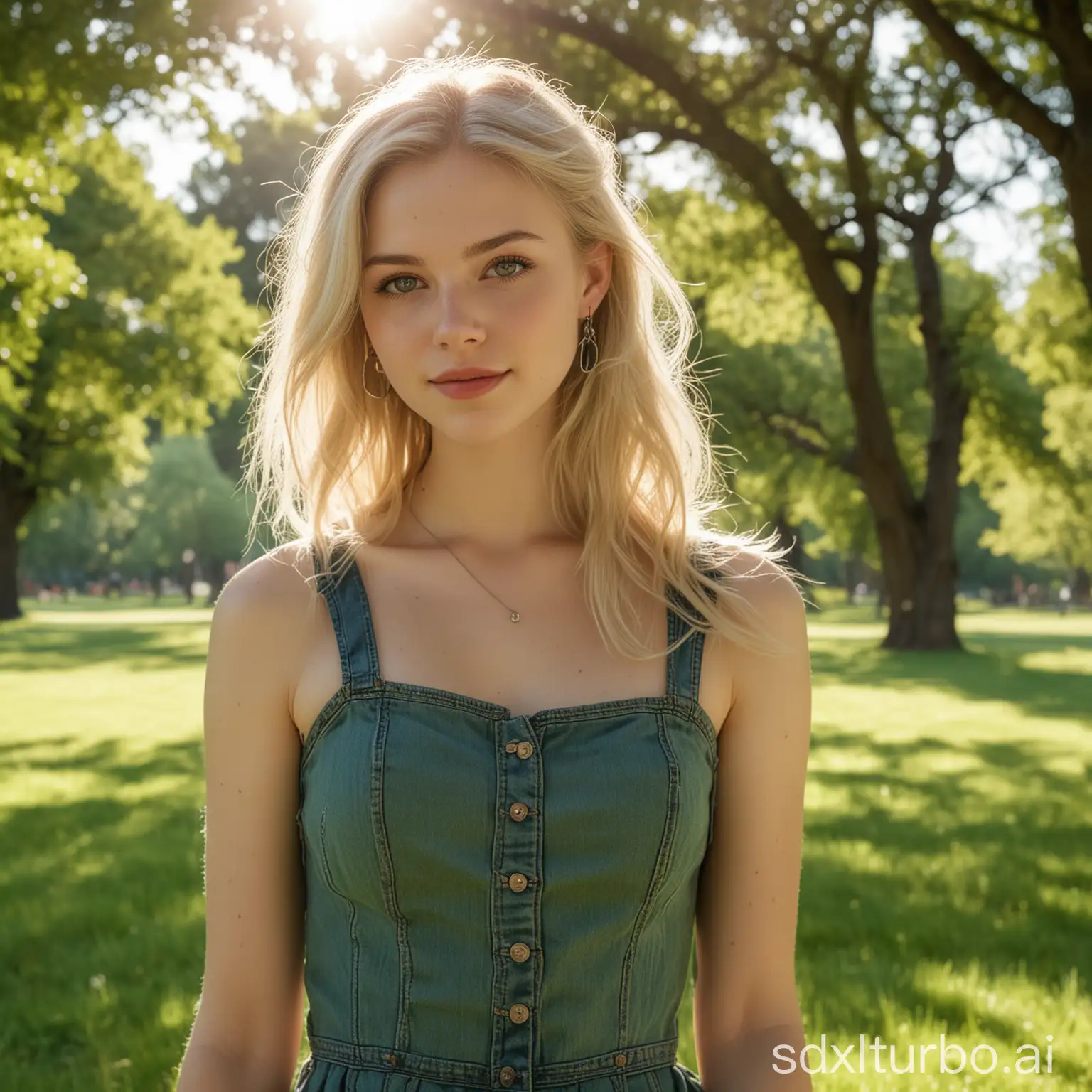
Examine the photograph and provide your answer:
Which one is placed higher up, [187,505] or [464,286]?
[187,505]

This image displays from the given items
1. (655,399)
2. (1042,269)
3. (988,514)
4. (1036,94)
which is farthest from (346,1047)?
(988,514)

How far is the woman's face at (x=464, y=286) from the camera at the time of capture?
252cm

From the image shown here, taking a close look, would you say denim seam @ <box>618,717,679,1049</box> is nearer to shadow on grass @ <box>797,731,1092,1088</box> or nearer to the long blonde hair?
the long blonde hair

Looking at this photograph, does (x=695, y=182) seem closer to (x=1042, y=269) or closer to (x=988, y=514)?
(x=1042, y=269)

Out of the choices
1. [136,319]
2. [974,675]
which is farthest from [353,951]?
[136,319]

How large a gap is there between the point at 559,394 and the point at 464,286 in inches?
19.5

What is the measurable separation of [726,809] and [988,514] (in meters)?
70.7

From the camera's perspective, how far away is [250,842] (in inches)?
91.0

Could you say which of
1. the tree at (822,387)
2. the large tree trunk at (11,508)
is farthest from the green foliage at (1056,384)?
the large tree trunk at (11,508)

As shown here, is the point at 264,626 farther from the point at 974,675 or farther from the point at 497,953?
the point at 974,675

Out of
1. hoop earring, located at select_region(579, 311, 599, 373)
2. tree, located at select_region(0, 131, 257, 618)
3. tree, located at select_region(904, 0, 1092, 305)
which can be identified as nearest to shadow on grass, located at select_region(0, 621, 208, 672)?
tree, located at select_region(0, 131, 257, 618)

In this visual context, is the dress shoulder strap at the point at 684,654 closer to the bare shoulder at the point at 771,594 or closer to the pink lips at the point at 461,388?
the bare shoulder at the point at 771,594

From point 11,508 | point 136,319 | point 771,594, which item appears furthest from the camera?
point 11,508

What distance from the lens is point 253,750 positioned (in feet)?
7.58
